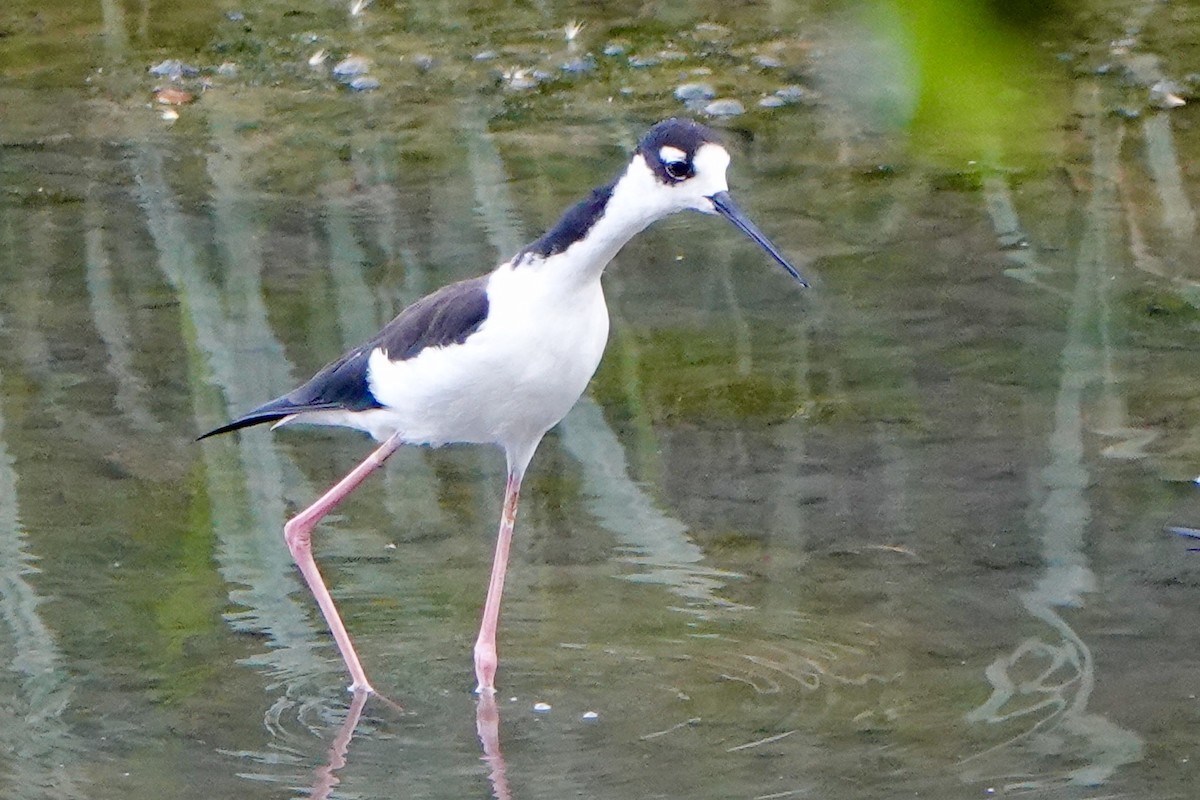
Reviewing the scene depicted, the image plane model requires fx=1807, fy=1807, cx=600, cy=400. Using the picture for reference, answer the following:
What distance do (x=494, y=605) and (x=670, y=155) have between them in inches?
39.7

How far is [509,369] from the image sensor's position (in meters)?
3.44

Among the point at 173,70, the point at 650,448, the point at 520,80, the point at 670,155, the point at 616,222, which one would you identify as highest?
the point at 670,155

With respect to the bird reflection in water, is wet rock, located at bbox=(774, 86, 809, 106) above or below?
above

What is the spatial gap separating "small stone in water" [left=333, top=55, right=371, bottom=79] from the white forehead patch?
474 cm

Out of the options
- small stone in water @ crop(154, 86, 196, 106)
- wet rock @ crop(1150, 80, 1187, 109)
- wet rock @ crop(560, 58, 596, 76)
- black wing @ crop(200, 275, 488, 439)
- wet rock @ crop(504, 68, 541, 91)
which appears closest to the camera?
black wing @ crop(200, 275, 488, 439)

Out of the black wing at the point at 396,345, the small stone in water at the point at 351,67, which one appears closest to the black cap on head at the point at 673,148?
the black wing at the point at 396,345

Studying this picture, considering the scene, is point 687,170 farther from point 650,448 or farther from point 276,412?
point 650,448

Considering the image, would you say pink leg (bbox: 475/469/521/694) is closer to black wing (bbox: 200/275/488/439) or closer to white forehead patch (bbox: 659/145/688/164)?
black wing (bbox: 200/275/488/439)

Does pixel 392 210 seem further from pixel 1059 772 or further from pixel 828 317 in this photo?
pixel 1059 772

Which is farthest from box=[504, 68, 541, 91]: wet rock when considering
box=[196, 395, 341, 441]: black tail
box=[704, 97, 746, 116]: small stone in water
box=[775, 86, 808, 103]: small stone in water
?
box=[196, 395, 341, 441]: black tail

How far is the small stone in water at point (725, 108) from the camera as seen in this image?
7176 mm

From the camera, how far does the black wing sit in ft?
11.5

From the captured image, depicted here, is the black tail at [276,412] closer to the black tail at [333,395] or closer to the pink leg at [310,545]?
the black tail at [333,395]

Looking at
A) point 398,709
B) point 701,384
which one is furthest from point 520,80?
point 398,709
